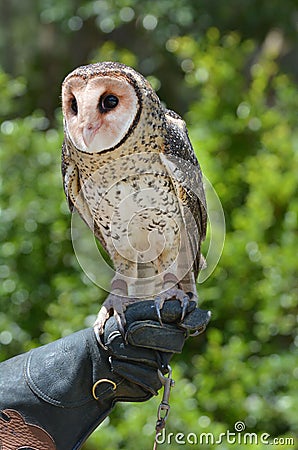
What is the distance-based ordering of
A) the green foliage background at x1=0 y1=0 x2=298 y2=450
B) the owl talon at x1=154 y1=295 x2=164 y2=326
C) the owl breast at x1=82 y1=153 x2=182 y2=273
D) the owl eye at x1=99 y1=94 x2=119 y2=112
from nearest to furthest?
the owl talon at x1=154 y1=295 x2=164 y2=326
the owl eye at x1=99 y1=94 x2=119 y2=112
the owl breast at x1=82 y1=153 x2=182 y2=273
the green foliage background at x1=0 y1=0 x2=298 y2=450

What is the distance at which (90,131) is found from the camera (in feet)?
6.09

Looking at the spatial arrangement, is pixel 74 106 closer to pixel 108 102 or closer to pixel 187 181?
pixel 108 102

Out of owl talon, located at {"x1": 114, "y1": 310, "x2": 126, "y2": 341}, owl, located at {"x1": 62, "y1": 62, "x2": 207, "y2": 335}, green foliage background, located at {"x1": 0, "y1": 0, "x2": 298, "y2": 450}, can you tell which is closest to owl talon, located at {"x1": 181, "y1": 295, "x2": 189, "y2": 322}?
owl, located at {"x1": 62, "y1": 62, "x2": 207, "y2": 335}

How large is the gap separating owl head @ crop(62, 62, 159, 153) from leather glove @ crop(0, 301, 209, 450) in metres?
0.41

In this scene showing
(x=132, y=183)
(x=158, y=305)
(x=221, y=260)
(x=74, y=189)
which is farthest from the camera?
(x=221, y=260)

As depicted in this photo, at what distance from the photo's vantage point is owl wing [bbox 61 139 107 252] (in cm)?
210

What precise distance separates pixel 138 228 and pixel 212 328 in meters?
1.54

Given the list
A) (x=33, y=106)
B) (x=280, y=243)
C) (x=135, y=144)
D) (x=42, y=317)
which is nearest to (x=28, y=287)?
(x=42, y=317)

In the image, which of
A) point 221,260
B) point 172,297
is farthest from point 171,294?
point 221,260

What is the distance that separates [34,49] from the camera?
19.5 feet

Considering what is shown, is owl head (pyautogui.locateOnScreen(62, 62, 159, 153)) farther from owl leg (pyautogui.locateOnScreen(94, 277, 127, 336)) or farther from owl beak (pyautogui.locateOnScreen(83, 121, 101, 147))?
owl leg (pyautogui.locateOnScreen(94, 277, 127, 336))

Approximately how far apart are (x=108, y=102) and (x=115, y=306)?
50 centimetres

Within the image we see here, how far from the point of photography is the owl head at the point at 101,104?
6.04 ft

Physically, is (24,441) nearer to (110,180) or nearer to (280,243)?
(110,180)
